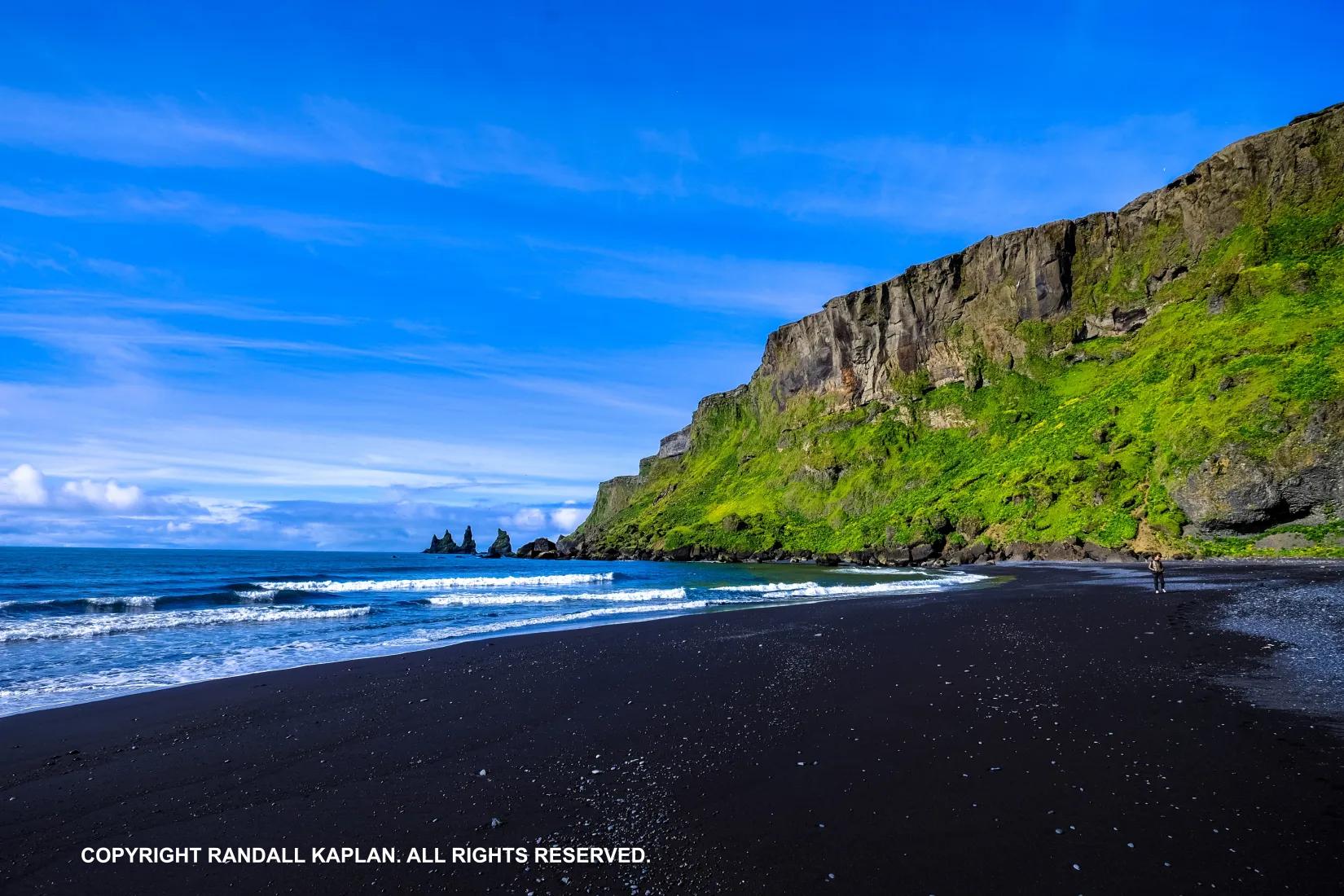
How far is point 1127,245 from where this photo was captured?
9531cm

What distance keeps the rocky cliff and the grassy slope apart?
30cm

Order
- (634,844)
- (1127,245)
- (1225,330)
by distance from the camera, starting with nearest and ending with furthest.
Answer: (634,844), (1225,330), (1127,245)

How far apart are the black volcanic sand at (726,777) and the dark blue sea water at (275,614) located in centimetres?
446

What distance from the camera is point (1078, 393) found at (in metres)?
86.5

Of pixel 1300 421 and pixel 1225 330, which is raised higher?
pixel 1225 330

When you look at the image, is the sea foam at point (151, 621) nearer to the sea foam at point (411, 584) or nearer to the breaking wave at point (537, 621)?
the breaking wave at point (537, 621)

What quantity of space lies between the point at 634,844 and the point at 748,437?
148631 mm

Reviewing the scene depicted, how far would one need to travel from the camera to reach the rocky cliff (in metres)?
48.0

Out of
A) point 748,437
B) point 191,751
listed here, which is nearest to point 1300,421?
point 191,751

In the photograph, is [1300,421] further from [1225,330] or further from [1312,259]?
[1312,259]

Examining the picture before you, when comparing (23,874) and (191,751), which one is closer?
(23,874)

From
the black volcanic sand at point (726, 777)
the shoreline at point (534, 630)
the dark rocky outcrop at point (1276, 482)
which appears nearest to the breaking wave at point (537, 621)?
the shoreline at point (534, 630)

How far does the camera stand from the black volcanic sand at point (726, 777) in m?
5.57

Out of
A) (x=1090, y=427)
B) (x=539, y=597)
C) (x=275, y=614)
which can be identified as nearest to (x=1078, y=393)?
(x=1090, y=427)
